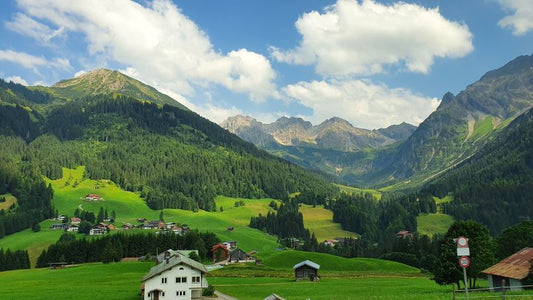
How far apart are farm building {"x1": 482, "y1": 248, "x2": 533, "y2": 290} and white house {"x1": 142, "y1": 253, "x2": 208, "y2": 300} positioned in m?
48.6

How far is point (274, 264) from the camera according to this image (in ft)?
434

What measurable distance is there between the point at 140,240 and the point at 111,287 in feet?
255

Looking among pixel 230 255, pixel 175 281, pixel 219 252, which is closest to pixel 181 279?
Result: pixel 175 281

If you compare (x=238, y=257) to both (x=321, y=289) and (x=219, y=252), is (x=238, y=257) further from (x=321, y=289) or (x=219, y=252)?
(x=321, y=289)

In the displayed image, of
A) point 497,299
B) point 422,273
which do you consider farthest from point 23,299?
point 422,273

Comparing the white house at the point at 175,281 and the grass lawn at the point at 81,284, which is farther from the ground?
the white house at the point at 175,281

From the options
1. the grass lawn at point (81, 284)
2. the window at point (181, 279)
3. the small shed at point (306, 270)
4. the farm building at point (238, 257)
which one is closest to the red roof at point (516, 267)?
the small shed at point (306, 270)

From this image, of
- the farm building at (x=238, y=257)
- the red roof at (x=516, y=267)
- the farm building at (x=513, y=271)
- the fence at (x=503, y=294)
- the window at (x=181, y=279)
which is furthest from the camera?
the farm building at (x=238, y=257)

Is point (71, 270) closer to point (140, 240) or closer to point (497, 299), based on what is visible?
point (140, 240)

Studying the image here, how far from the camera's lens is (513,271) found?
179 ft

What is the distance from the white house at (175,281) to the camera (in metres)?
69.8

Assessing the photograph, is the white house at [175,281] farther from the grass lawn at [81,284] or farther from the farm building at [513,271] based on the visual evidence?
the farm building at [513,271]

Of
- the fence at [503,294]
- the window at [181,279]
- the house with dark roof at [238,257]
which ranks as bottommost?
the house with dark roof at [238,257]

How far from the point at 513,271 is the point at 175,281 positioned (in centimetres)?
5439
